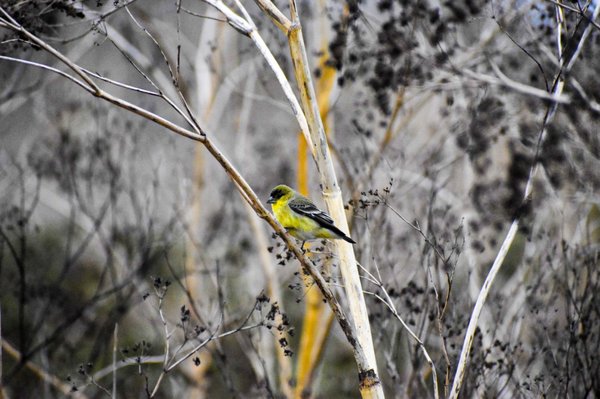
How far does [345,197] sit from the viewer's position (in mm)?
9180

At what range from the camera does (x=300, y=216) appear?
6.04 m

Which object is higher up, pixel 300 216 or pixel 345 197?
pixel 345 197

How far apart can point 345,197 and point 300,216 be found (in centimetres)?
319

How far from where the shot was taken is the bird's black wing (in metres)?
5.29

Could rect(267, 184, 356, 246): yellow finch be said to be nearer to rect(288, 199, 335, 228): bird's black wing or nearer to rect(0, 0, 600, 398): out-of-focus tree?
rect(288, 199, 335, 228): bird's black wing

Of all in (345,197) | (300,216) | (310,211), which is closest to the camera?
(310,211)

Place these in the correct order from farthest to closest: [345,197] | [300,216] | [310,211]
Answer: [345,197]
[300,216]
[310,211]

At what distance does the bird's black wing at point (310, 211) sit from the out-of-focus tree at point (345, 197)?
318 millimetres

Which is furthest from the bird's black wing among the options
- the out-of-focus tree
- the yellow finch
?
the out-of-focus tree

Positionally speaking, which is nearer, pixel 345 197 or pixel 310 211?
pixel 310 211

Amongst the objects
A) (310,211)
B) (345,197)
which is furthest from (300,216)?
(345,197)

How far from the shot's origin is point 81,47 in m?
13.9

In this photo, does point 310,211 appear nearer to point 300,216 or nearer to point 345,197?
point 300,216

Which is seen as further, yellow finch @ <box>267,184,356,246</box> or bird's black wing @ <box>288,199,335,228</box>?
yellow finch @ <box>267,184,356,246</box>
